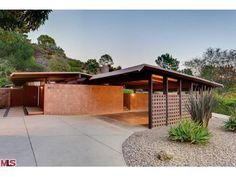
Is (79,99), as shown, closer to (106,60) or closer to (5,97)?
(106,60)

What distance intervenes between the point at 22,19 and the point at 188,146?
4.80m

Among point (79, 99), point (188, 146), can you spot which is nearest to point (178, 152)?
point (188, 146)

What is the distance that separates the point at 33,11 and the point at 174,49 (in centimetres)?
470

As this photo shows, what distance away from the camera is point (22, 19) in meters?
4.79

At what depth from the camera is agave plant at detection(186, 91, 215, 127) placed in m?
4.95

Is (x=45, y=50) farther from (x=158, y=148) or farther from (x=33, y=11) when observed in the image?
(x=158, y=148)

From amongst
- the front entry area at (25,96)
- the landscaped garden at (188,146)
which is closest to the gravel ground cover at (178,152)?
the landscaped garden at (188,146)

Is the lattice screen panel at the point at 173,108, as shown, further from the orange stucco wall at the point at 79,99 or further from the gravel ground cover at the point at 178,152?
the orange stucco wall at the point at 79,99

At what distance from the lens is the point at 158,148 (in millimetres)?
3832

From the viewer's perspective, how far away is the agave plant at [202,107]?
4.95 meters

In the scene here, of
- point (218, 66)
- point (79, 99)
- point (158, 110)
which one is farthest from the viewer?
point (218, 66)
